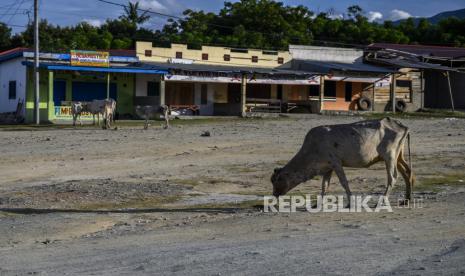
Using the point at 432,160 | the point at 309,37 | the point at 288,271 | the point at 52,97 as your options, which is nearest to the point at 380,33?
the point at 309,37

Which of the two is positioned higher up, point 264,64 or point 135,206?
point 264,64

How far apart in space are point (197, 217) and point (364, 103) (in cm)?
3826

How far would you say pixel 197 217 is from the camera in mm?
13047

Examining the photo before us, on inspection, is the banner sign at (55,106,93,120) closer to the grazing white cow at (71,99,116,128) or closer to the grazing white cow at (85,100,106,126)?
the grazing white cow at (71,99,116,128)

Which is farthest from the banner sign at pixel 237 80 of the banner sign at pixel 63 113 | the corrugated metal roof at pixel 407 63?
the corrugated metal roof at pixel 407 63

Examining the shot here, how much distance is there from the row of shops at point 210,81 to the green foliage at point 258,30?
13.2 meters

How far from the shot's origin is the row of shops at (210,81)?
39.8 metres

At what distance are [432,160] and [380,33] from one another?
A: 47802 mm

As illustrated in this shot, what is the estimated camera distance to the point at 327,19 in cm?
7519

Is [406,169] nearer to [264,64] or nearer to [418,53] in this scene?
[264,64]

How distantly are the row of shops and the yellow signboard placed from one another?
0.05m

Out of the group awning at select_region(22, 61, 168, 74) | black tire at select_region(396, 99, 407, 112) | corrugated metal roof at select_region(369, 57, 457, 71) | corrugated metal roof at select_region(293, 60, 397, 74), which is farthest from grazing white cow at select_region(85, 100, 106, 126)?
black tire at select_region(396, 99, 407, 112)

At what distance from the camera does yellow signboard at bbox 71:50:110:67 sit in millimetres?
38812

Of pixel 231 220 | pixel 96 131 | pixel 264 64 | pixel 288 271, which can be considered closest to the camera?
pixel 288 271
